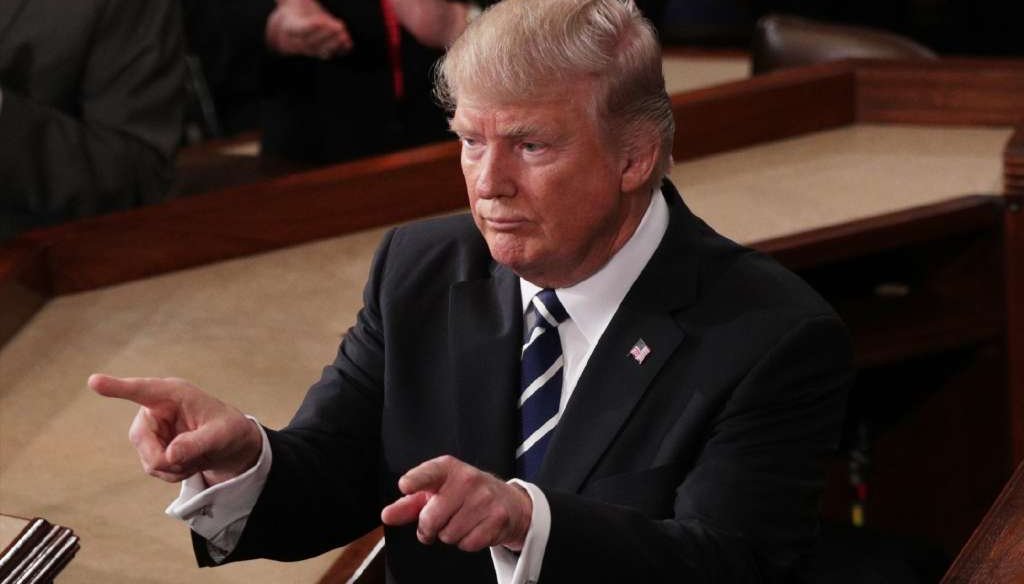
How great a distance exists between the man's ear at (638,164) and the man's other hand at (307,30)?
5.87 ft

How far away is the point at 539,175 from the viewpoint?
189 cm

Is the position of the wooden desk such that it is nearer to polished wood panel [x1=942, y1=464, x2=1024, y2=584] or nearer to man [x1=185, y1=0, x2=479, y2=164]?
man [x1=185, y1=0, x2=479, y2=164]

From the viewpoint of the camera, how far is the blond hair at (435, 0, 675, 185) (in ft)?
6.08

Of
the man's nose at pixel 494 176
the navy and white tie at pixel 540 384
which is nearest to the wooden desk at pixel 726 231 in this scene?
the navy and white tie at pixel 540 384

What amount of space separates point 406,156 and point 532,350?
1.25 meters

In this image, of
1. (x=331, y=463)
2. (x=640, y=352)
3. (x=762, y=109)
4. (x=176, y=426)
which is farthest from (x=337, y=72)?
(x=176, y=426)

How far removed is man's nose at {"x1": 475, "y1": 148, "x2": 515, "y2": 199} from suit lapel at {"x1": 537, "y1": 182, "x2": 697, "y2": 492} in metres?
0.22

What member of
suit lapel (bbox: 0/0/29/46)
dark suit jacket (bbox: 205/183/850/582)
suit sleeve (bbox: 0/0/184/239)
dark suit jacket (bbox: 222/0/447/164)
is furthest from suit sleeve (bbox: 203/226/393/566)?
dark suit jacket (bbox: 222/0/447/164)

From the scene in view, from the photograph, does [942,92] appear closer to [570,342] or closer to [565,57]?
[570,342]

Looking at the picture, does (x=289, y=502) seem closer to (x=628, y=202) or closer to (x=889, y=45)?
(x=628, y=202)

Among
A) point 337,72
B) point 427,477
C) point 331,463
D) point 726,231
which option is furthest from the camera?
point 337,72

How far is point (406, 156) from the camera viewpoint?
324 cm

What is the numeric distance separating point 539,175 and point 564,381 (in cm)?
27

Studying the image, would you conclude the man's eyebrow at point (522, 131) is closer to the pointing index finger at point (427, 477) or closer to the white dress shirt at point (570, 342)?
the white dress shirt at point (570, 342)
